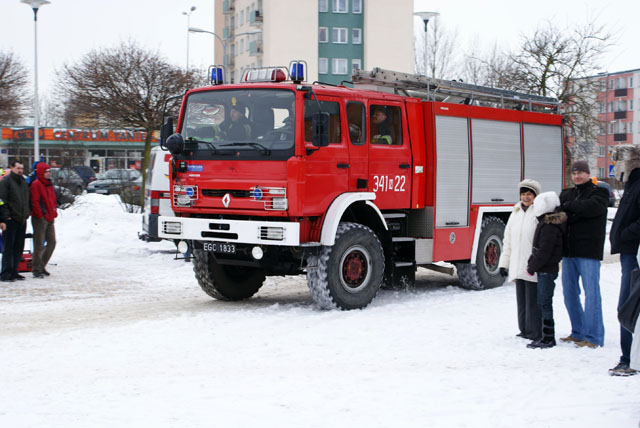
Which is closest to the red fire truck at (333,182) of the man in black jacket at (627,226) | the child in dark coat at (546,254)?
the child in dark coat at (546,254)

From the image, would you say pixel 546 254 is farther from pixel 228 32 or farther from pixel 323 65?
pixel 228 32

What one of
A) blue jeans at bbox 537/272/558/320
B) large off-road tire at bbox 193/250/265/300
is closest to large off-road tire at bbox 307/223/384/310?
large off-road tire at bbox 193/250/265/300

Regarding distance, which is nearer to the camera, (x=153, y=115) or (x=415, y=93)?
(x=415, y=93)

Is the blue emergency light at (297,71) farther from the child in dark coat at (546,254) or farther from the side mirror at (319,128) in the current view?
the child in dark coat at (546,254)

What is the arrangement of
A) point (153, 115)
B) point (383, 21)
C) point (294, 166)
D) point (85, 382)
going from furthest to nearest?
point (383, 21) < point (153, 115) < point (294, 166) < point (85, 382)

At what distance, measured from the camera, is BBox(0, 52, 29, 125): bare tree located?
105 ft

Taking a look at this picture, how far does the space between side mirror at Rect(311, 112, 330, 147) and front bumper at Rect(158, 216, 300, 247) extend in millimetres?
1003

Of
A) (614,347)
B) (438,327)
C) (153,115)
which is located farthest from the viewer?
(153,115)

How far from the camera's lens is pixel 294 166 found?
948cm

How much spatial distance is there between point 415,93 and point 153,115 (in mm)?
15657

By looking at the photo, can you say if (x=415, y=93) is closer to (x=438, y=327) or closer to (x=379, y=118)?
(x=379, y=118)

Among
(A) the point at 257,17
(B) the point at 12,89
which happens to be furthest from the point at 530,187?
(A) the point at 257,17

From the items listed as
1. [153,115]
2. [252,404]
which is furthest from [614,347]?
[153,115]

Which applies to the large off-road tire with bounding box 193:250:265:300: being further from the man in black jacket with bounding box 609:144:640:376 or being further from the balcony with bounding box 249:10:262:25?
the balcony with bounding box 249:10:262:25
